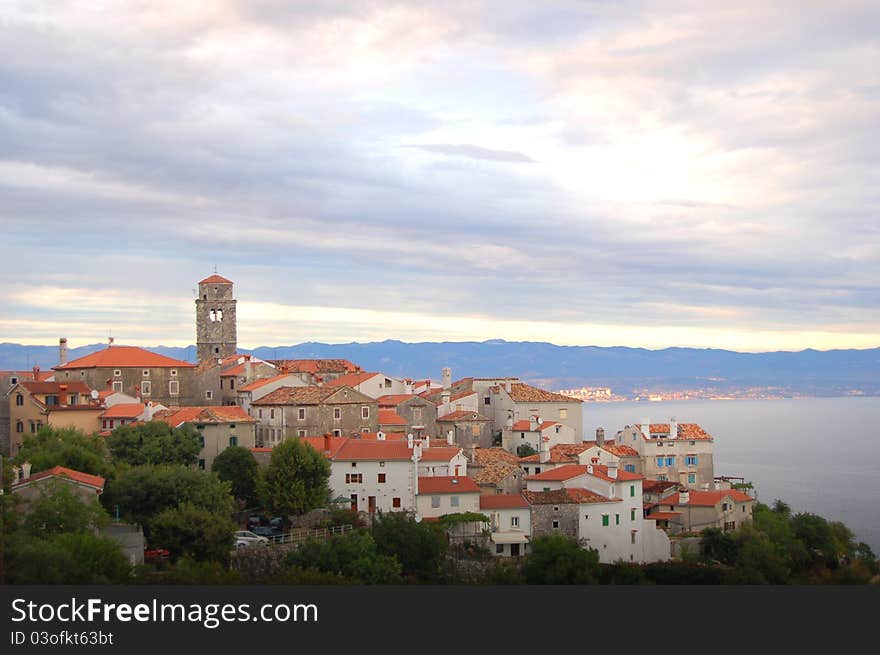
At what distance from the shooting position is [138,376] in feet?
254

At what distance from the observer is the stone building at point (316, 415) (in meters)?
65.1

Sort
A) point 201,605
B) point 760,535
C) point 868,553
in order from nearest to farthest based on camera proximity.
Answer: point 201,605 → point 760,535 → point 868,553

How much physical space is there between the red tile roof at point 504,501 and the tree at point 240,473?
10.7 m

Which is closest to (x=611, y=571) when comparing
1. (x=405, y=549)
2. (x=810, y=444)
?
(x=405, y=549)

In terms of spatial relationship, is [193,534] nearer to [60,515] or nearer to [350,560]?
[60,515]

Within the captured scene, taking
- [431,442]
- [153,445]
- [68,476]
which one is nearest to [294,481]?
[153,445]

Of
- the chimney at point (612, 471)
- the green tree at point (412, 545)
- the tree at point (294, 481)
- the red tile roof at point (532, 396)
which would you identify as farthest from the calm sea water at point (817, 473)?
the green tree at point (412, 545)

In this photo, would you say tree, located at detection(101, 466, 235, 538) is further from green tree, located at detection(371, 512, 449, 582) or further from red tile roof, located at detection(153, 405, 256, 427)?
red tile roof, located at detection(153, 405, 256, 427)

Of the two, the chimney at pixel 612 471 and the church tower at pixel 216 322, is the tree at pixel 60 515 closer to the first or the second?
the chimney at pixel 612 471

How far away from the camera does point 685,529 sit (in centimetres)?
6238

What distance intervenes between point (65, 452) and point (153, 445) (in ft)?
18.2

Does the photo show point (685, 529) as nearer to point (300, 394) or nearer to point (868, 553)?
point (868, 553)

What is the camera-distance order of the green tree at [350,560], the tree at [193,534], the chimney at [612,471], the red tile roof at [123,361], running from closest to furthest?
1. the green tree at [350,560]
2. the tree at [193,534]
3. the chimney at [612,471]
4. the red tile roof at [123,361]

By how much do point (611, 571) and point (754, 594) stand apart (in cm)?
2200
